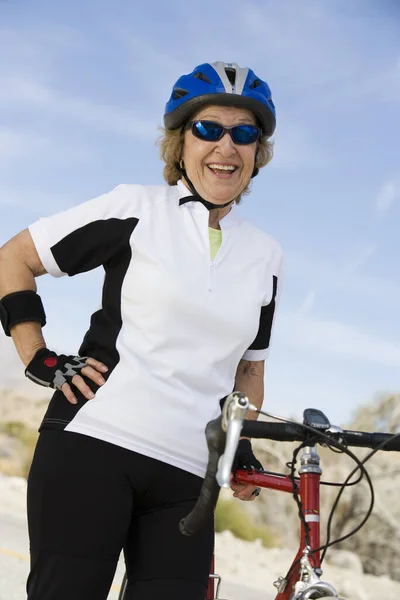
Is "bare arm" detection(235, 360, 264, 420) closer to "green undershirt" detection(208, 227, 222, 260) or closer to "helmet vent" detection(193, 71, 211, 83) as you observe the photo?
"green undershirt" detection(208, 227, 222, 260)

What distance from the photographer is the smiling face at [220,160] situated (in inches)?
118

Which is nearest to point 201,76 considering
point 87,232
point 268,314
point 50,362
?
point 87,232

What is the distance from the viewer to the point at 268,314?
3.08m

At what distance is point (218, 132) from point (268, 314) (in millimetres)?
648

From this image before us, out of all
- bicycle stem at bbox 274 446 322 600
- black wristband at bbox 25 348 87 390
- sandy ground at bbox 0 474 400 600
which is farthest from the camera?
sandy ground at bbox 0 474 400 600

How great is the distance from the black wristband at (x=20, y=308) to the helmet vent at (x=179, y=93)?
854mm

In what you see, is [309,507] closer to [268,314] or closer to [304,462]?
[304,462]

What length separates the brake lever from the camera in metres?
1.84

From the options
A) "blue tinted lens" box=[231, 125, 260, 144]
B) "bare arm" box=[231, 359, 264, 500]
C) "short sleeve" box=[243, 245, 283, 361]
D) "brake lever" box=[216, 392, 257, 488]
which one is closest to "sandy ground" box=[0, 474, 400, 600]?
"bare arm" box=[231, 359, 264, 500]

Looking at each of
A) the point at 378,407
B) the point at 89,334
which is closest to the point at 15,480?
the point at 378,407

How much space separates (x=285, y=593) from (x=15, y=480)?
443 inches

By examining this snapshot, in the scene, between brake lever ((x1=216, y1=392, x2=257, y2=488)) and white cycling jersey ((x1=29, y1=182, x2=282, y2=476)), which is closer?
brake lever ((x1=216, y1=392, x2=257, y2=488))

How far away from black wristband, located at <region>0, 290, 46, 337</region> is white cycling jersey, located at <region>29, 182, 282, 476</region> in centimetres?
12

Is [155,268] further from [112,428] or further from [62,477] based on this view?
[62,477]
